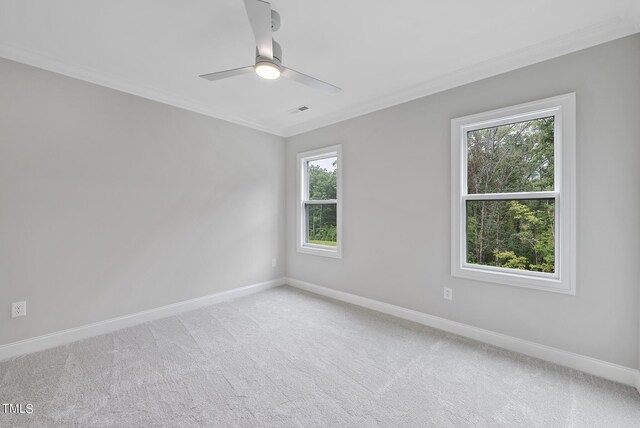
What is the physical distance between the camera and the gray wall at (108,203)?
246cm

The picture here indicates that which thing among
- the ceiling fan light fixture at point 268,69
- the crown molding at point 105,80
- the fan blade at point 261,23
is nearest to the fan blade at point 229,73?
the ceiling fan light fixture at point 268,69

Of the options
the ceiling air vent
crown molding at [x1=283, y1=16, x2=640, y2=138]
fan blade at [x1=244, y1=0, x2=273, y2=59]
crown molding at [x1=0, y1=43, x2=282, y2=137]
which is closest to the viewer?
fan blade at [x1=244, y1=0, x2=273, y2=59]

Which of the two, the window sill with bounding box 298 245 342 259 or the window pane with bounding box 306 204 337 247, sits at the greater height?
the window pane with bounding box 306 204 337 247

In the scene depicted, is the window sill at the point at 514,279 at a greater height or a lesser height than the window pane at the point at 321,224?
lesser

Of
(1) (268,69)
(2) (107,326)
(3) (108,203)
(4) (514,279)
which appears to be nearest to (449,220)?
(4) (514,279)

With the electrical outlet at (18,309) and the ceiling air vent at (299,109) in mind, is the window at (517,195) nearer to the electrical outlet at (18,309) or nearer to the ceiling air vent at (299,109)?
the ceiling air vent at (299,109)

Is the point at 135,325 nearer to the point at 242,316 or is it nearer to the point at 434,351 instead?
the point at 242,316

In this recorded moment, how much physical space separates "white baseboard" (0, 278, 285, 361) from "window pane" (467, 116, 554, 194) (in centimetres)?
332

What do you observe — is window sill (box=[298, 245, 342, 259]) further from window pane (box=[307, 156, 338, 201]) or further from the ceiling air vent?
the ceiling air vent

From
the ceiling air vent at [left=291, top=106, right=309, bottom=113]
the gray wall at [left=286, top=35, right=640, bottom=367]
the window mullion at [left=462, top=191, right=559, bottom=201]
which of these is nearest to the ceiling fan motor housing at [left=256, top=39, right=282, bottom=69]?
the ceiling air vent at [left=291, top=106, right=309, bottom=113]

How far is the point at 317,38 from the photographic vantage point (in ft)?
7.47

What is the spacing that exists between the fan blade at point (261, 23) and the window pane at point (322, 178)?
2.22 m

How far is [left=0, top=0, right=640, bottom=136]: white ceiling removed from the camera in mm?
1938

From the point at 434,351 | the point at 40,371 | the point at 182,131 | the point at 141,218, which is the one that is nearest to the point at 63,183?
the point at 141,218
